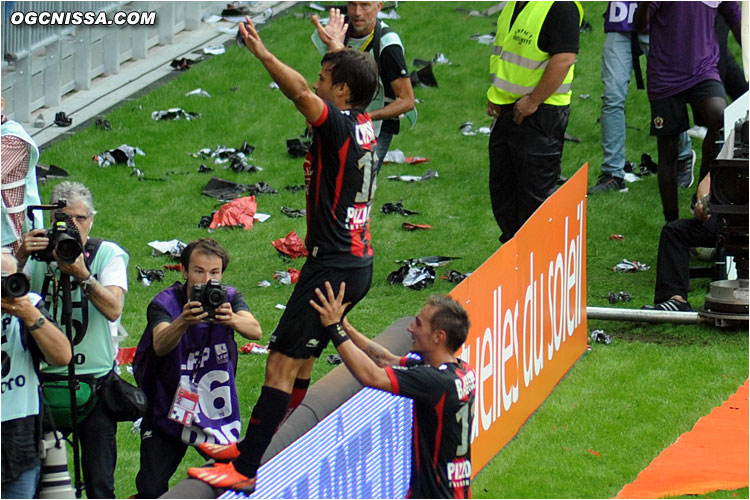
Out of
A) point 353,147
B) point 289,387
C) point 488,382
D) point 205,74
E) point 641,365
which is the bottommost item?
point 205,74

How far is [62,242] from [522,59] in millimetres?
4526

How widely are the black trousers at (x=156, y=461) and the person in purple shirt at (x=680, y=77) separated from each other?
584 centimetres

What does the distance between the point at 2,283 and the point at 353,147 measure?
1685mm

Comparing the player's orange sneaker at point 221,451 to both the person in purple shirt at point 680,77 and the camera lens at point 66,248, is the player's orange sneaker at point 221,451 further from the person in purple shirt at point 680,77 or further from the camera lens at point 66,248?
the person in purple shirt at point 680,77

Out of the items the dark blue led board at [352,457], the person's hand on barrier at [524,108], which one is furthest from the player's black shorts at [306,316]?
the person's hand on barrier at [524,108]

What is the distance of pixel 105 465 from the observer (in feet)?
19.6

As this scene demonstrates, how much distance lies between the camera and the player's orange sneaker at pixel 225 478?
5016 millimetres

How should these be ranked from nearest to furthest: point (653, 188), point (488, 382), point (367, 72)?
1. point (367, 72)
2. point (488, 382)
3. point (653, 188)

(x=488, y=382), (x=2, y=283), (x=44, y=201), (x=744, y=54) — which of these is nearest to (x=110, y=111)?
(x=44, y=201)

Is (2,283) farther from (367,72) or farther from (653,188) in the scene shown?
(653,188)

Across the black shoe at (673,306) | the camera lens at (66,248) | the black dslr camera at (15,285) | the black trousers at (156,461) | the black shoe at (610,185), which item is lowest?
the black shoe at (610,185)

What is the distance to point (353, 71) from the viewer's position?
5.89m

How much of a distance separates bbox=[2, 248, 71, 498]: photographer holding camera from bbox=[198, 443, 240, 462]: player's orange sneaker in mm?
767

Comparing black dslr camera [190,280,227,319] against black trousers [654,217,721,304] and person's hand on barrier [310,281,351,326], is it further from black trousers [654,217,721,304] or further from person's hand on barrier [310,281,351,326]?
black trousers [654,217,721,304]
